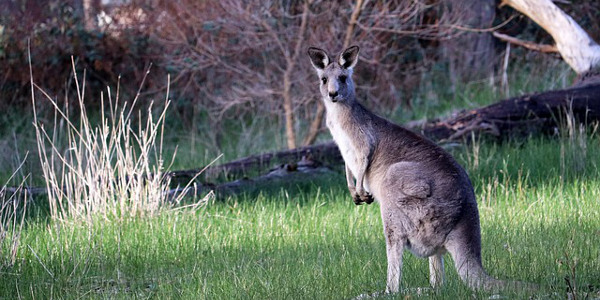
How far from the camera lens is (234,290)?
5.30m

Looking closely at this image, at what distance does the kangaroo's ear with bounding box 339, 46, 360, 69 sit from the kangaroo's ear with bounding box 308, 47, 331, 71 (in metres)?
0.12

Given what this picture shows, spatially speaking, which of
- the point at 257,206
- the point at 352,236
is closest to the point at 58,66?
the point at 257,206

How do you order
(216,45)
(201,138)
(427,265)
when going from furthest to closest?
(201,138), (216,45), (427,265)

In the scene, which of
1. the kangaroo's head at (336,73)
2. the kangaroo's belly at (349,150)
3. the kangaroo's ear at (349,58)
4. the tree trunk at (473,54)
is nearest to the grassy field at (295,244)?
the kangaroo's belly at (349,150)

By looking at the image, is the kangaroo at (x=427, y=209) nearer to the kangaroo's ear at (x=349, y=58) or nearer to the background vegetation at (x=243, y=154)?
the background vegetation at (x=243, y=154)

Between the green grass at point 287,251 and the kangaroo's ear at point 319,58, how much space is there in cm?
151

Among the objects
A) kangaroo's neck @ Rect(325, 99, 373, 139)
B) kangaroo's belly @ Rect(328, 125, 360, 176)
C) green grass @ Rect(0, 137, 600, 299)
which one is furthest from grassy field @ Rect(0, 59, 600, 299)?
kangaroo's neck @ Rect(325, 99, 373, 139)

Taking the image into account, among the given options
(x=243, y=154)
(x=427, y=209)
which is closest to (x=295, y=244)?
(x=427, y=209)

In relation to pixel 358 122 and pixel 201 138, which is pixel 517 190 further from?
pixel 201 138

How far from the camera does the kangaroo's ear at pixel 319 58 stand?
622cm

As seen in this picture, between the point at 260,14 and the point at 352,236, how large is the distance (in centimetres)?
564

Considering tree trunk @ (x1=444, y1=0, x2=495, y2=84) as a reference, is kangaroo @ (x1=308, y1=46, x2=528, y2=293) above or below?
below

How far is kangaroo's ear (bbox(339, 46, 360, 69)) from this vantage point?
20.3ft

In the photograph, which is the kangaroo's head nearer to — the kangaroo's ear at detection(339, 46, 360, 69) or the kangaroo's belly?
the kangaroo's ear at detection(339, 46, 360, 69)
